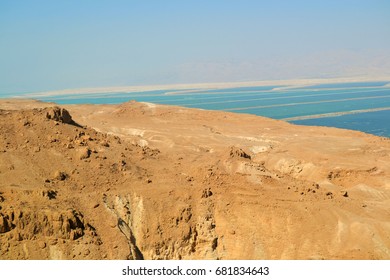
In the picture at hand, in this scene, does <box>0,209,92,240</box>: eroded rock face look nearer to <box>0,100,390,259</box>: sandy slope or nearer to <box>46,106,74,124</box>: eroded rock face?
<box>0,100,390,259</box>: sandy slope

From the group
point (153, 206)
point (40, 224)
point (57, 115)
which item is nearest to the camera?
point (40, 224)

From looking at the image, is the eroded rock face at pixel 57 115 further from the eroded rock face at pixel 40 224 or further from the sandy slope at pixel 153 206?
the eroded rock face at pixel 40 224

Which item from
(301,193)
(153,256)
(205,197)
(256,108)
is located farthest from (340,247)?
(256,108)

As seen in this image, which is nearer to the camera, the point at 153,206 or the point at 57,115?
the point at 153,206

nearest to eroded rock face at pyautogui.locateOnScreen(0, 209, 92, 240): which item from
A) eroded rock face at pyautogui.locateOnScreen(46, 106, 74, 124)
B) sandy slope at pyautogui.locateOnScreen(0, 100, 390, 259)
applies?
sandy slope at pyautogui.locateOnScreen(0, 100, 390, 259)

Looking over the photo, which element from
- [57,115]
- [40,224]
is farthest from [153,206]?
[57,115]

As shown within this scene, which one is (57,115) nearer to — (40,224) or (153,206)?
(153,206)

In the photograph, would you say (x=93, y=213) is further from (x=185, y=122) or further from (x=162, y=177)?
(x=185, y=122)

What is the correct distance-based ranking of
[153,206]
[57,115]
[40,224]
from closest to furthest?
[40,224] < [153,206] < [57,115]
